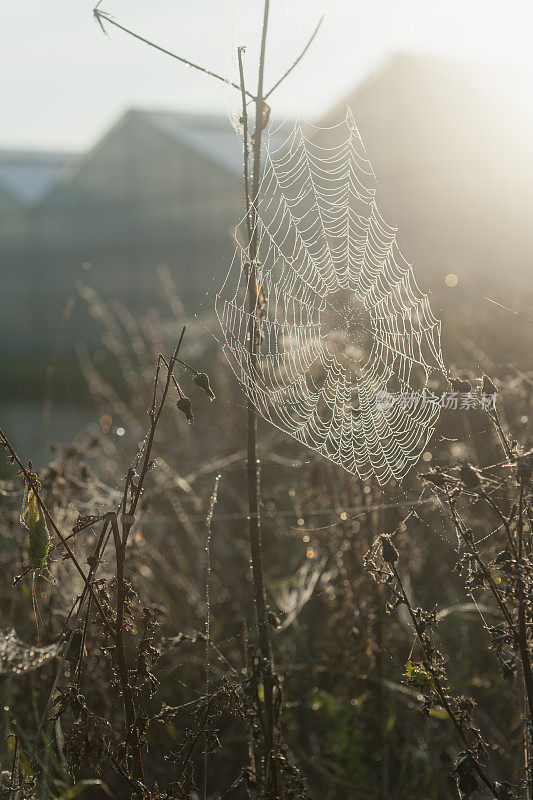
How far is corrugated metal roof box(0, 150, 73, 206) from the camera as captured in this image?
2098cm

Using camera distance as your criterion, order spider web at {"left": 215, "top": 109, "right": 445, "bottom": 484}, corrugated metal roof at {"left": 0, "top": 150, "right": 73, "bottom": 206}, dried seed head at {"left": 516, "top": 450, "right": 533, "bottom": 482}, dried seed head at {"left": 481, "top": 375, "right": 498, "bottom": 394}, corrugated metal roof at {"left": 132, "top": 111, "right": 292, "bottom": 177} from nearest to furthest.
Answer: dried seed head at {"left": 516, "top": 450, "right": 533, "bottom": 482} < dried seed head at {"left": 481, "top": 375, "right": 498, "bottom": 394} < spider web at {"left": 215, "top": 109, "right": 445, "bottom": 484} < corrugated metal roof at {"left": 132, "top": 111, "right": 292, "bottom": 177} < corrugated metal roof at {"left": 0, "top": 150, "right": 73, "bottom": 206}

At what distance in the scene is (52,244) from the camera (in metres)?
20.8

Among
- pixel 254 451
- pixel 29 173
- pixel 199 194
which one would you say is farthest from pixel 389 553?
pixel 29 173

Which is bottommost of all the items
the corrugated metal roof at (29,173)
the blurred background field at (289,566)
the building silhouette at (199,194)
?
the blurred background field at (289,566)

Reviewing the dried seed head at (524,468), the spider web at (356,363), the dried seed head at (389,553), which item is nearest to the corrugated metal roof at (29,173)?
the spider web at (356,363)

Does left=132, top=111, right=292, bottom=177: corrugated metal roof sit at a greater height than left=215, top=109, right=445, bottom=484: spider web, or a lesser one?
greater

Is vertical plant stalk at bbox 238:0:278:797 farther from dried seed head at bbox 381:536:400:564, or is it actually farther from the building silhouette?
the building silhouette

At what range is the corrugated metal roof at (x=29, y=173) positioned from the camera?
21.0 meters

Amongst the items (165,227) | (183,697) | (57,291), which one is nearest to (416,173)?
(165,227)

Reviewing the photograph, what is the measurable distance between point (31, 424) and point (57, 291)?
35.1 feet

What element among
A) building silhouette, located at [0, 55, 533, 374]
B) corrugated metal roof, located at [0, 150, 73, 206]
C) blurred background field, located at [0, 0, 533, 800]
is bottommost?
blurred background field, located at [0, 0, 533, 800]

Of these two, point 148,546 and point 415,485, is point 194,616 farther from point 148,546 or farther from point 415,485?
point 415,485

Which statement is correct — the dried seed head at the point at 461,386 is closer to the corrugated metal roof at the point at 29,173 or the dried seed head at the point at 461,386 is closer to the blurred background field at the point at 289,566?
the blurred background field at the point at 289,566

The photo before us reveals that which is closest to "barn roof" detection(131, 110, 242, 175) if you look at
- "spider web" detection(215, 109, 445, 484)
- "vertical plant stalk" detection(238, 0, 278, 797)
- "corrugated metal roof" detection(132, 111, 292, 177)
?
"corrugated metal roof" detection(132, 111, 292, 177)
